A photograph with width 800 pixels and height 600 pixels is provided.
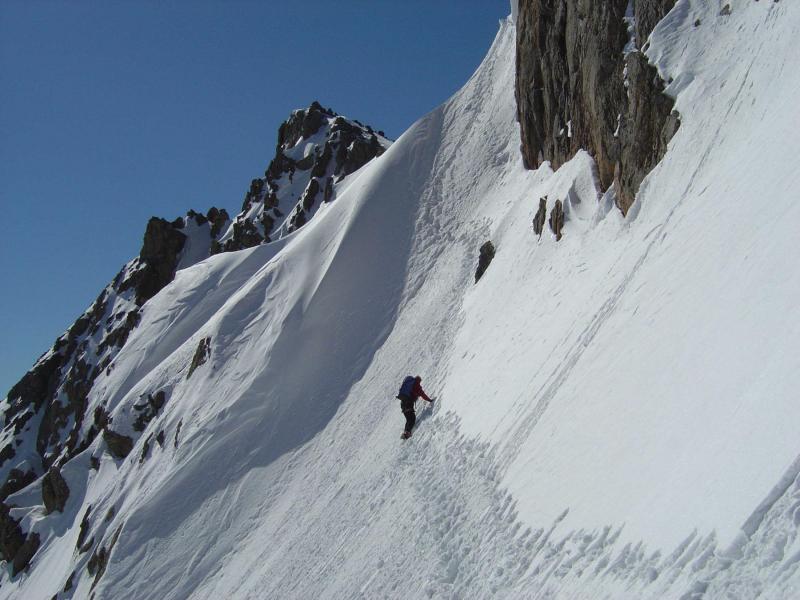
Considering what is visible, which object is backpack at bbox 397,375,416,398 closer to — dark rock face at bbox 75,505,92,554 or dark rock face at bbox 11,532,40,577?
dark rock face at bbox 75,505,92,554

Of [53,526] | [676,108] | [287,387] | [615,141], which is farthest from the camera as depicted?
[53,526]

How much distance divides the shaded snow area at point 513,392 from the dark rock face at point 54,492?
674 cm

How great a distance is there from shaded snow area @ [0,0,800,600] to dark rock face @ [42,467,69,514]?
674 cm

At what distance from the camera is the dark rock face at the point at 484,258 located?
2180 centimetres

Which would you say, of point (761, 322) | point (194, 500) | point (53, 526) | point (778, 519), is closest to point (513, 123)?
point (194, 500)

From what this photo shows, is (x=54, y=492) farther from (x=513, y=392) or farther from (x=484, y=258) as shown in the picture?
(x=513, y=392)

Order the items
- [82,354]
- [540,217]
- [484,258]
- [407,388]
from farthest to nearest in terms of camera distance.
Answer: [82,354] → [484,258] → [540,217] → [407,388]

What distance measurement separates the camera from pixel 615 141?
49.6 ft

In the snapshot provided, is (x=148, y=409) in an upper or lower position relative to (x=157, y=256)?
lower

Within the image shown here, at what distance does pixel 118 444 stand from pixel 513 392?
1134 inches

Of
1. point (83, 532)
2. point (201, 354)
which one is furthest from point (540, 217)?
point (83, 532)

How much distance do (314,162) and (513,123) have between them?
44883 millimetres

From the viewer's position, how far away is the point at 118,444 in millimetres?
33250

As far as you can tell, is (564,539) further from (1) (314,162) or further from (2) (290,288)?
(1) (314,162)
